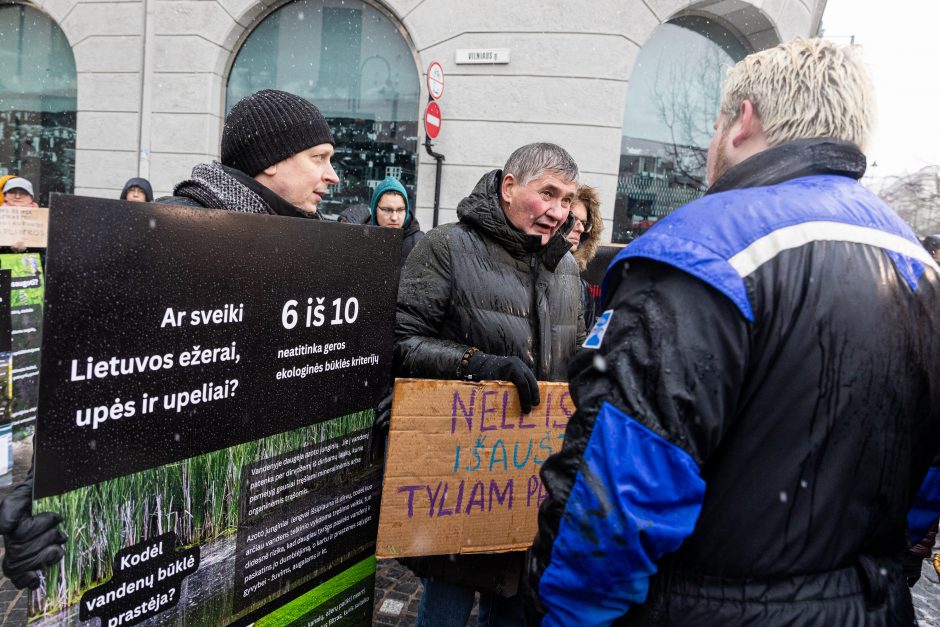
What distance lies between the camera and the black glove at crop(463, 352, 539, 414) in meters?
2.06

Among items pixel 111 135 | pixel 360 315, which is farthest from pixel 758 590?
pixel 111 135

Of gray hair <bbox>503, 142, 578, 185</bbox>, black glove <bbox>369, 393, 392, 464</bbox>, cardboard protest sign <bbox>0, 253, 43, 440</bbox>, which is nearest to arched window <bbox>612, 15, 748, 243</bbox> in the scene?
gray hair <bbox>503, 142, 578, 185</bbox>

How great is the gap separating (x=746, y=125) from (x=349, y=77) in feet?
28.5

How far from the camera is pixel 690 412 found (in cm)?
112

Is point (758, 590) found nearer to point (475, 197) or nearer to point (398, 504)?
point (398, 504)

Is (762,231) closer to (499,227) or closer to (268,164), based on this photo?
(499,227)

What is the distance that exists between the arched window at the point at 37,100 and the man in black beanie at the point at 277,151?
9927mm

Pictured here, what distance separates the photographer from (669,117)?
9.00 m

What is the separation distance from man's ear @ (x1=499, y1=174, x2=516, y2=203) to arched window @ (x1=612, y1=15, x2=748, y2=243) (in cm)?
656

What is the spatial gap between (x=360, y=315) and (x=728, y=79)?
1188mm

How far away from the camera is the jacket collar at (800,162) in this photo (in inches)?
50.0

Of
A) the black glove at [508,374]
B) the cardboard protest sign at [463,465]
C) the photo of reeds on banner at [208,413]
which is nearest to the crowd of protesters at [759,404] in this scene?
the photo of reeds on banner at [208,413]

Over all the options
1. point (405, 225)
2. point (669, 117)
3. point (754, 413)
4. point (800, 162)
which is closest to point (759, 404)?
point (754, 413)

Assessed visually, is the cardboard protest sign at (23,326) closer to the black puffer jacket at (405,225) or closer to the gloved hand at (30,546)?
the black puffer jacket at (405,225)
